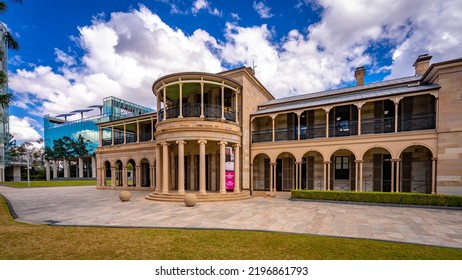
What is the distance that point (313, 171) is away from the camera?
754 inches

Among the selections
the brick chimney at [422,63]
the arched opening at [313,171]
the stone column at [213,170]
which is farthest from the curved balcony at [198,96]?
the brick chimney at [422,63]

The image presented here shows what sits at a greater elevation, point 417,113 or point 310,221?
point 417,113

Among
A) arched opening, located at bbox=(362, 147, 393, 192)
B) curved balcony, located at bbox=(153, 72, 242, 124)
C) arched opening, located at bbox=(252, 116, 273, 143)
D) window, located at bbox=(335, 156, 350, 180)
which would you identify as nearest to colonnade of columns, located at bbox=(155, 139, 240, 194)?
curved balcony, located at bbox=(153, 72, 242, 124)

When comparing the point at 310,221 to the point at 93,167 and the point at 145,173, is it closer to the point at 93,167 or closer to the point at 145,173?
the point at 145,173

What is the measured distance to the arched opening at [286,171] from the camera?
20.3 metres

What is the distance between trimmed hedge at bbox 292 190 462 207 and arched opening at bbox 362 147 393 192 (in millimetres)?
3657

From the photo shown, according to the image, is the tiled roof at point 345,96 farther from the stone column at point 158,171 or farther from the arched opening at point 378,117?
the stone column at point 158,171

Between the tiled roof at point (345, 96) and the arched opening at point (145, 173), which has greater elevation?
the tiled roof at point (345, 96)

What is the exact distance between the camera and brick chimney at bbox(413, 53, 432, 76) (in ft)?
61.8

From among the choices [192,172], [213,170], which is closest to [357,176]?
[213,170]

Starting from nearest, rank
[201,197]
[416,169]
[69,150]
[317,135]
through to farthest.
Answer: [201,197], [416,169], [317,135], [69,150]

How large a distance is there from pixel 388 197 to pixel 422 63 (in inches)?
540

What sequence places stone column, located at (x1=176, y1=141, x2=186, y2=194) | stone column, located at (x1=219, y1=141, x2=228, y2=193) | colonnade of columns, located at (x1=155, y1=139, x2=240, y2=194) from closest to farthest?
→ 1. stone column, located at (x1=176, y1=141, x2=186, y2=194)
2. colonnade of columns, located at (x1=155, y1=139, x2=240, y2=194)
3. stone column, located at (x1=219, y1=141, x2=228, y2=193)

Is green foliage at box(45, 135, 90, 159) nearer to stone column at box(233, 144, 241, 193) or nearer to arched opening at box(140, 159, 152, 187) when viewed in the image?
Result: arched opening at box(140, 159, 152, 187)
